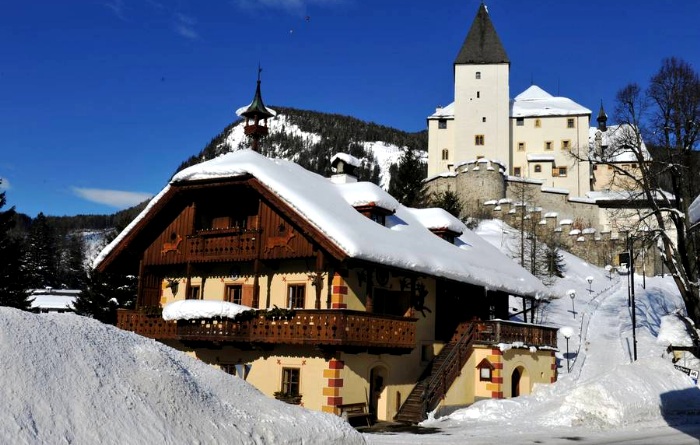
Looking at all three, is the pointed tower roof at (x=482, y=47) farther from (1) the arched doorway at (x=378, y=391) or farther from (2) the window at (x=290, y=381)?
(2) the window at (x=290, y=381)

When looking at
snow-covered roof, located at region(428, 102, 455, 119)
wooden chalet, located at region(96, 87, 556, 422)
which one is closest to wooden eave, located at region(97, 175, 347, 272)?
wooden chalet, located at region(96, 87, 556, 422)

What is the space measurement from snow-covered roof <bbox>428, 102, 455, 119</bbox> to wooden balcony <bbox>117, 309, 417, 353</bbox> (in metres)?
Result: 61.6

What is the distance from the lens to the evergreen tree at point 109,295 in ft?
119

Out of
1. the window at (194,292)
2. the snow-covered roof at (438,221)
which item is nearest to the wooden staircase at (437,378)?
the snow-covered roof at (438,221)

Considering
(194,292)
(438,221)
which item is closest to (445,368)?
(438,221)

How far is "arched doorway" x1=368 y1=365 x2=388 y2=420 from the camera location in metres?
21.7

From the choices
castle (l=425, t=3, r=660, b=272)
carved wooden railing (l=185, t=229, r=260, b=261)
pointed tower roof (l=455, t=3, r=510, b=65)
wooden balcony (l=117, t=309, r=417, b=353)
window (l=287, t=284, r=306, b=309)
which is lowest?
wooden balcony (l=117, t=309, r=417, b=353)

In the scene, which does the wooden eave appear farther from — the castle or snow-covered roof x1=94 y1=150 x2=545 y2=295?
the castle

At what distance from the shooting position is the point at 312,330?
1922 cm

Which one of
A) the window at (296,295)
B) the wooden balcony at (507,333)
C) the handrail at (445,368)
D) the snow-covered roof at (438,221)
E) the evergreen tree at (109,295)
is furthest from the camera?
the evergreen tree at (109,295)

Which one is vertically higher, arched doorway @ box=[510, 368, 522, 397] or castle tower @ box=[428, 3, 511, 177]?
castle tower @ box=[428, 3, 511, 177]

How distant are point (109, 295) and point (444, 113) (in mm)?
54206

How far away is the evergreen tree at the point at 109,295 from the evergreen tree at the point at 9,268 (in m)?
4.03

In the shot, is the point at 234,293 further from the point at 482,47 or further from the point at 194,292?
the point at 482,47
